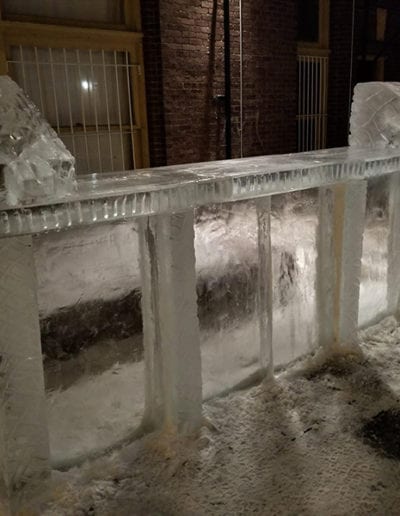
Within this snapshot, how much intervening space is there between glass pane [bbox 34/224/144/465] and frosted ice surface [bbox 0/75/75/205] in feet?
0.58

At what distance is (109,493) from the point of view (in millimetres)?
1711

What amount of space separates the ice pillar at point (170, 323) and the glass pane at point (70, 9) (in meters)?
4.00

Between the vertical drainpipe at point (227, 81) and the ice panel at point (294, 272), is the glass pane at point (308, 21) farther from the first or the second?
the ice panel at point (294, 272)

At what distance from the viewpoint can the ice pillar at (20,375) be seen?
4.78 ft

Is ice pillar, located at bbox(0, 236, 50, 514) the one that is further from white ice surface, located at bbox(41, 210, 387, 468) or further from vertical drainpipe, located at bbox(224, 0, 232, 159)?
vertical drainpipe, located at bbox(224, 0, 232, 159)

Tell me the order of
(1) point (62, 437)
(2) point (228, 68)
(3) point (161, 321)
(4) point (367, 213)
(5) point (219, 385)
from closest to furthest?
(1) point (62, 437) → (3) point (161, 321) → (5) point (219, 385) → (4) point (367, 213) → (2) point (228, 68)

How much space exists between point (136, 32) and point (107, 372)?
15.5 ft

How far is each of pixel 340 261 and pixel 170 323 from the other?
102 centimetres

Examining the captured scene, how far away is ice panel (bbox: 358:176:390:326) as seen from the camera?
2.63m

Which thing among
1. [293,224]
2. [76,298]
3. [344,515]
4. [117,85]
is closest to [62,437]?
[76,298]

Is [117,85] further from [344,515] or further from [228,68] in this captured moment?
[344,515]

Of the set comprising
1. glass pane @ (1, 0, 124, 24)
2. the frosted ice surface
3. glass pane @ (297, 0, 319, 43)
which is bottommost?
the frosted ice surface

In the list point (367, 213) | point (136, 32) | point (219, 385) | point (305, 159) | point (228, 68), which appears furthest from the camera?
point (228, 68)

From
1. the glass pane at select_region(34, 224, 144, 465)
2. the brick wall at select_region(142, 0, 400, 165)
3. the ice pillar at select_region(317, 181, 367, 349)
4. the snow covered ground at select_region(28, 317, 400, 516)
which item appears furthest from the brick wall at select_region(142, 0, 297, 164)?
the glass pane at select_region(34, 224, 144, 465)
